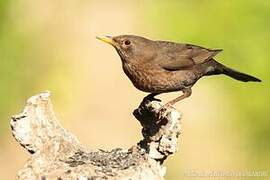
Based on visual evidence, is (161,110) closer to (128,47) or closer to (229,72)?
(128,47)

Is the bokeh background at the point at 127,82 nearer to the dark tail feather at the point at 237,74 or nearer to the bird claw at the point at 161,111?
the dark tail feather at the point at 237,74

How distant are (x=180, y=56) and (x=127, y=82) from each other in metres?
4.29

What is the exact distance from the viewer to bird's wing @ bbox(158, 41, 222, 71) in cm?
822

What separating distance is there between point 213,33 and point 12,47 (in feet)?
8.85

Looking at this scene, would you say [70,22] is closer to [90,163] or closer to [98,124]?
[98,124]

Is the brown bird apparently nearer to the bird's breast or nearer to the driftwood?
the bird's breast

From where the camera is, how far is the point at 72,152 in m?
6.45

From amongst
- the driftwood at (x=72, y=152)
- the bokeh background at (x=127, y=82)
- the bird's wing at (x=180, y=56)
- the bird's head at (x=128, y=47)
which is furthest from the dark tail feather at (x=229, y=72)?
the bokeh background at (x=127, y=82)

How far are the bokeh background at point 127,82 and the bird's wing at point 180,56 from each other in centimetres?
276

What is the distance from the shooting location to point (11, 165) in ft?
37.5


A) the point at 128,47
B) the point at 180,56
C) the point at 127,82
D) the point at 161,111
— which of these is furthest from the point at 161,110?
the point at 127,82

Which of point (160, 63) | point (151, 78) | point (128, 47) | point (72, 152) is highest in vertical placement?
point (128, 47)

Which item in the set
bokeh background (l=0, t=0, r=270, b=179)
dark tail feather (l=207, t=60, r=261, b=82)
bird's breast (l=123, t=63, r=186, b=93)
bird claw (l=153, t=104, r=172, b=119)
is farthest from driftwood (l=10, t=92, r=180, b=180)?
bokeh background (l=0, t=0, r=270, b=179)

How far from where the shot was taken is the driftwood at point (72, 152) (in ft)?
19.8
